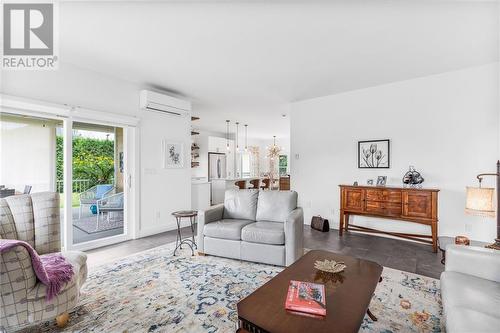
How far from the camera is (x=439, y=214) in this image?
3727 mm

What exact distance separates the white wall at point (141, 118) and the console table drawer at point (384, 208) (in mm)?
3492

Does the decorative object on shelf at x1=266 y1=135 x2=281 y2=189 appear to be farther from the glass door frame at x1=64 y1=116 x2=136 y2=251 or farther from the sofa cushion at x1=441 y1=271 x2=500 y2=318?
the sofa cushion at x1=441 y1=271 x2=500 y2=318

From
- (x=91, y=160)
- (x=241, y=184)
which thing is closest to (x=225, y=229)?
(x=91, y=160)

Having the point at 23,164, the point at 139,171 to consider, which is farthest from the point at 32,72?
the point at 139,171

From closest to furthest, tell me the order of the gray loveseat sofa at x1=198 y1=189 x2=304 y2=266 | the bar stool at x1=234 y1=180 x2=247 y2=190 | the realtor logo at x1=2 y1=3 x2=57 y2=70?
1. the realtor logo at x1=2 y1=3 x2=57 y2=70
2. the gray loveseat sofa at x1=198 y1=189 x2=304 y2=266
3. the bar stool at x1=234 y1=180 x2=247 y2=190

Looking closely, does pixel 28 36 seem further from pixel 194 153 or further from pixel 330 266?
pixel 194 153

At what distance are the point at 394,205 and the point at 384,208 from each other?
0.15 metres

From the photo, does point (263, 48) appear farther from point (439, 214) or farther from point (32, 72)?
point (439, 214)

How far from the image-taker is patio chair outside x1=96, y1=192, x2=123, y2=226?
14.8ft

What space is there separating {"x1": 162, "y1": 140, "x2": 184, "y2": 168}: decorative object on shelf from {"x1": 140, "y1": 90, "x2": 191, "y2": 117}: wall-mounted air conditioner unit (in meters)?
0.60

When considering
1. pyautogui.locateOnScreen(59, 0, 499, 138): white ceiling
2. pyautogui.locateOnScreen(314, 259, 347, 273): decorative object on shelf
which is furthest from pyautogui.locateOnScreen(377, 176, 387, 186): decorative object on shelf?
pyautogui.locateOnScreen(314, 259, 347, 273): decorative object on shelf

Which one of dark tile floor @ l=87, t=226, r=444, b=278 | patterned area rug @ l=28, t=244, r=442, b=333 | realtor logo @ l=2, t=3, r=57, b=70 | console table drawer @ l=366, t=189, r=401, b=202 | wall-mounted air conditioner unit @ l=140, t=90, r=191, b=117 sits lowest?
dark tile floor @ l=87, t=226, r=444, b=278

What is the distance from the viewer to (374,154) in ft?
14.3

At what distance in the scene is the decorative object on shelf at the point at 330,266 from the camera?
72.2 inches
